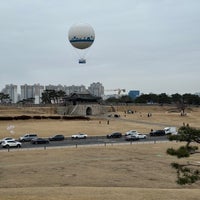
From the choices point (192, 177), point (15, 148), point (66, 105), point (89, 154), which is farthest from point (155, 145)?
point (66, 105)

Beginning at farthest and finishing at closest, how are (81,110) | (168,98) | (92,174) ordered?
(168,98) → (81,110) → (92,174)

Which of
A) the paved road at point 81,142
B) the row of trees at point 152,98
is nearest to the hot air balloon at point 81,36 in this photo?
the paved road at point 81,142

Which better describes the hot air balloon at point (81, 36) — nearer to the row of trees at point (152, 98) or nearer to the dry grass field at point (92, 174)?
the dry grass field at point (92, 174)

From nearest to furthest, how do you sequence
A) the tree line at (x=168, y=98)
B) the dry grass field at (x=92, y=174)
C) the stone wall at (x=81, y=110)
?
1. the dry grass field at (x=92, y=174)
2. the stone wall at (x=81, y=110)
3. the tree line at (x=168, y=98)

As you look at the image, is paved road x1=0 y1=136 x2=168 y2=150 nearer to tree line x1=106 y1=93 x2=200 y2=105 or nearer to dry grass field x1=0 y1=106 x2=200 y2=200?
dry grass field x1=0 y1=106 x2=200 y2=200

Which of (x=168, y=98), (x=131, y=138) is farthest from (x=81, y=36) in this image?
(x=168, y=98)

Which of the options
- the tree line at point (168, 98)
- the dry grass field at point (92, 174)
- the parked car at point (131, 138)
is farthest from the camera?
the tree line at point (168, 98)

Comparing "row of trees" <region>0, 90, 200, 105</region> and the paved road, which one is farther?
"row of trees" <region>0, 90, 200, 105</region>

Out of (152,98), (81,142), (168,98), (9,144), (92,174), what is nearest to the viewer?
(92,174)

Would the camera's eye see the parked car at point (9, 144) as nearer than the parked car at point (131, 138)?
Yes

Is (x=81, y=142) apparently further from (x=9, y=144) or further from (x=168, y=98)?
(x=168, y=98)

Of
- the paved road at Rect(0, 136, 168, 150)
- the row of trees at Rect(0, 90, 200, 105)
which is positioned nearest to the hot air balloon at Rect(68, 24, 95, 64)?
the paved road at Rect(0, 136, 168, 150)

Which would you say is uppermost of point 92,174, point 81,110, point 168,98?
point 168,98
